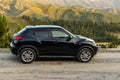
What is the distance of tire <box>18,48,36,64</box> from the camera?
39.3 ft

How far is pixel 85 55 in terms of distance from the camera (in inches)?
496

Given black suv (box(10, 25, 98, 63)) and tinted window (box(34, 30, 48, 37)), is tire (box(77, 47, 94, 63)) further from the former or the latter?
tinted window (box(34, 30, 48, 37))

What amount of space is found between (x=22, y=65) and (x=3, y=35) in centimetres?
2286

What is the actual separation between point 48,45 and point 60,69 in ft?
6.17

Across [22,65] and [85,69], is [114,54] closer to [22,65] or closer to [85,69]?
[85,69]

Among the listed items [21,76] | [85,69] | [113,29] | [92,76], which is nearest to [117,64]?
[85,69]

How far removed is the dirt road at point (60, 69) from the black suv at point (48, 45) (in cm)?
35

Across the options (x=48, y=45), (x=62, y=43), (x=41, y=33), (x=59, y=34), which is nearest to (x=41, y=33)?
(x=41, y=33)

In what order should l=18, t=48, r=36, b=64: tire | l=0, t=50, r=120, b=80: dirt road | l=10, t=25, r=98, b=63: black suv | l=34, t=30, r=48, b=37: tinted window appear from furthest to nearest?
l=34, t=30, r=48, b=37: tinted window → l=10, t=25, r=98, b=63: black suv → l=18, t=48, r=36, b=64: tire → l=0, t=50, r=120, b=80: dirt road

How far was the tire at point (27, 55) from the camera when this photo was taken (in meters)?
12.0

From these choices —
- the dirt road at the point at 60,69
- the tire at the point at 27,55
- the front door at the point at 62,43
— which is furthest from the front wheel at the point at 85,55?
the tire at the point at 27,55

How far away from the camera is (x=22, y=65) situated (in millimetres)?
11484

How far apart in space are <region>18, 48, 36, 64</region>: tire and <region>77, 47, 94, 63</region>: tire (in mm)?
2081

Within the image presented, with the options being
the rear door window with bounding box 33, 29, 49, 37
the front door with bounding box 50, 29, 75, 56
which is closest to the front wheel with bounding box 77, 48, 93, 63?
the front door with bounding box 50, 29, 75, 56
